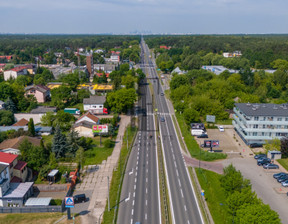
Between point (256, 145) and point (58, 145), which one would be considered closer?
point (58, 145)

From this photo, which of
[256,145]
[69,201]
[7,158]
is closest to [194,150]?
[256,145]

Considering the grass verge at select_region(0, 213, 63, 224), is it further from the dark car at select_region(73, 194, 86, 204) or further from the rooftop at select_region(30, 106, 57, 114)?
the rooftop at select_region(30, 106, 57, 114)

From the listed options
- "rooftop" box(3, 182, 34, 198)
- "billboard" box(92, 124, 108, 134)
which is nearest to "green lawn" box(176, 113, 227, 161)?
"billboard" box(92, 124, 108, 134)

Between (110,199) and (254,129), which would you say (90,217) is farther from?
(254,129)

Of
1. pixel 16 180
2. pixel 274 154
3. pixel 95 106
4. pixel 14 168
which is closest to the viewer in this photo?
pixel 16 180

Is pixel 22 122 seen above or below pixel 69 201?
below

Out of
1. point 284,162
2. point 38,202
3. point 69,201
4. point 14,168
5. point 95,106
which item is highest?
point 95,106


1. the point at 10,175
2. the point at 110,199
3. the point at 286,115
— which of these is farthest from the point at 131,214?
the point at 286,115

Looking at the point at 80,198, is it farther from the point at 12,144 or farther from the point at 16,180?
the point at 12,144
